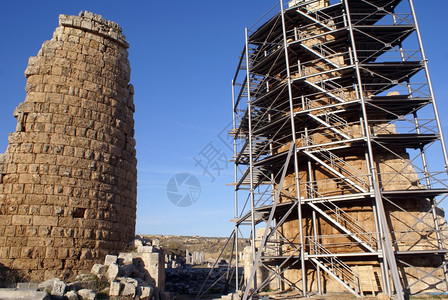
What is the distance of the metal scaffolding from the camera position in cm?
1297

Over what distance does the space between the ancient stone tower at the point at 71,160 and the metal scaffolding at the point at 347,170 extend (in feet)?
17.3

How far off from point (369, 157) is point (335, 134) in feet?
6.92

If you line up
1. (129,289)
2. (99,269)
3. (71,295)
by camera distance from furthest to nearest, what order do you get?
(99,269), (129,289), (71,295)

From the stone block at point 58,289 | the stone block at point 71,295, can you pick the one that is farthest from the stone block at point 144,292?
the stone block at point 58,289

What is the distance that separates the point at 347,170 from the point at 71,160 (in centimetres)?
1016

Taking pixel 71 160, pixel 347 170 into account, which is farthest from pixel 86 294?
pixel 347 170

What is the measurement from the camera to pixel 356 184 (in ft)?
45.1

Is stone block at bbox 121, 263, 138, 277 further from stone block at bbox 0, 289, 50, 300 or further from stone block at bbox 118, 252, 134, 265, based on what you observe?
stone block at bbox 0, 289, 50, 300

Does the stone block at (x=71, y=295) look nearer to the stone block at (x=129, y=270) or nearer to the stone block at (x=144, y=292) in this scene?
the stone block at (x=144, y=292)

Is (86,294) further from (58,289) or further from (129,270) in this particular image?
(129,270)

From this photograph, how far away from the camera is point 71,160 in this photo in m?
11.5

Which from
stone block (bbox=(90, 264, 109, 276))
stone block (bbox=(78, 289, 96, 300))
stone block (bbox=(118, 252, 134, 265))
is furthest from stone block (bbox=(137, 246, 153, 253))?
stone block (bbox=(78, 289, 96, 300))

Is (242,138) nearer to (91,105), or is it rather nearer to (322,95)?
(322,95)

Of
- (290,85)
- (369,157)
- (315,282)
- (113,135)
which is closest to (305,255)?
(315,282)
